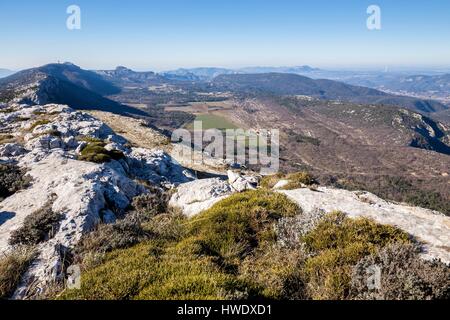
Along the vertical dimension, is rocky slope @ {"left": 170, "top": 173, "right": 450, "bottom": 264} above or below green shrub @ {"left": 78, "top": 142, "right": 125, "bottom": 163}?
below

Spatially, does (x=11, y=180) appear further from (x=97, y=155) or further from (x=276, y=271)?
(x=276, y=271)

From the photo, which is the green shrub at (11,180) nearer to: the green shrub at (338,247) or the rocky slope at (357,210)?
the rocky slope at (357,210)

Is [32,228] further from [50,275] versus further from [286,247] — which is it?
[286,247]

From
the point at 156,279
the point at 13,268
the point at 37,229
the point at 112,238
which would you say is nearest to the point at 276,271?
the point at 156,279

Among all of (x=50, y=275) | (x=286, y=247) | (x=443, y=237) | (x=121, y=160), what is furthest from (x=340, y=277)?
(x=121, y=160)

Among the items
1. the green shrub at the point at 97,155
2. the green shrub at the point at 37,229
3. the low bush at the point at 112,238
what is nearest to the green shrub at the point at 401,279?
the low bush at the point at 112,238

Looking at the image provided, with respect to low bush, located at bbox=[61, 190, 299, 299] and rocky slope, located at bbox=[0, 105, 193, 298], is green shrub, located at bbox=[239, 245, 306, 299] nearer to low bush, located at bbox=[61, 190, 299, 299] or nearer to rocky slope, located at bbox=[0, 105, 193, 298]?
low bush, located at bbox=[61, 190, 299, 299]

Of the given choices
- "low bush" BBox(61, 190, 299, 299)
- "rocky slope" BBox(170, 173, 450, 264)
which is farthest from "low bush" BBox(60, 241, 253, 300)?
"rocky slope" BBox(170, 173, 450, 264)
